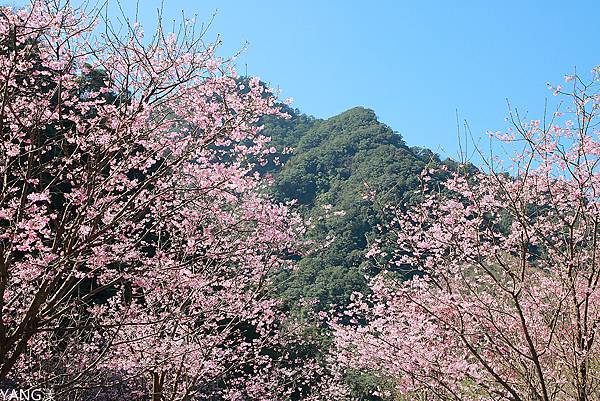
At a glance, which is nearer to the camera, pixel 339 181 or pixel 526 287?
pixel 526 287

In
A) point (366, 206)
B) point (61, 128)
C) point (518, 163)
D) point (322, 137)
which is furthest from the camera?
point (322, 137)

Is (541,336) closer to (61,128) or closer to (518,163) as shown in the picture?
(518,163)

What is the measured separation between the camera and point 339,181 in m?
50.1

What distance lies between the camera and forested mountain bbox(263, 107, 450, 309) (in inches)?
1382

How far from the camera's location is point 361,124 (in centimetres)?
6538

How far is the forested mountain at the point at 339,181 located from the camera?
115 ft

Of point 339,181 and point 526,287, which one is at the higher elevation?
point 339,181

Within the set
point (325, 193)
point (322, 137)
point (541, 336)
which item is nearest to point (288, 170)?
point (325, 193)

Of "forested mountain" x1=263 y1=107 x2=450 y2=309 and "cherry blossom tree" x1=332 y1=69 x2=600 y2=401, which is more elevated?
"forested mountain" x1=263 y1=107 x2=450 y2=309

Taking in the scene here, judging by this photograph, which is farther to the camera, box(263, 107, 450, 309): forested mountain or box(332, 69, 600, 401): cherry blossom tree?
box(263, 107, 450, 309): forested mountain

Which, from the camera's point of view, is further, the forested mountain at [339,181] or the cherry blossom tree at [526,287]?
the forested mountain at [339,181]

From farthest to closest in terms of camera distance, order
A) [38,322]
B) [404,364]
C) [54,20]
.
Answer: [404,364]
[54,20]
[38,322]

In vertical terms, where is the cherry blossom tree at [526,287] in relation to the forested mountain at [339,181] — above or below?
below

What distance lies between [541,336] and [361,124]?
59.8 metres
